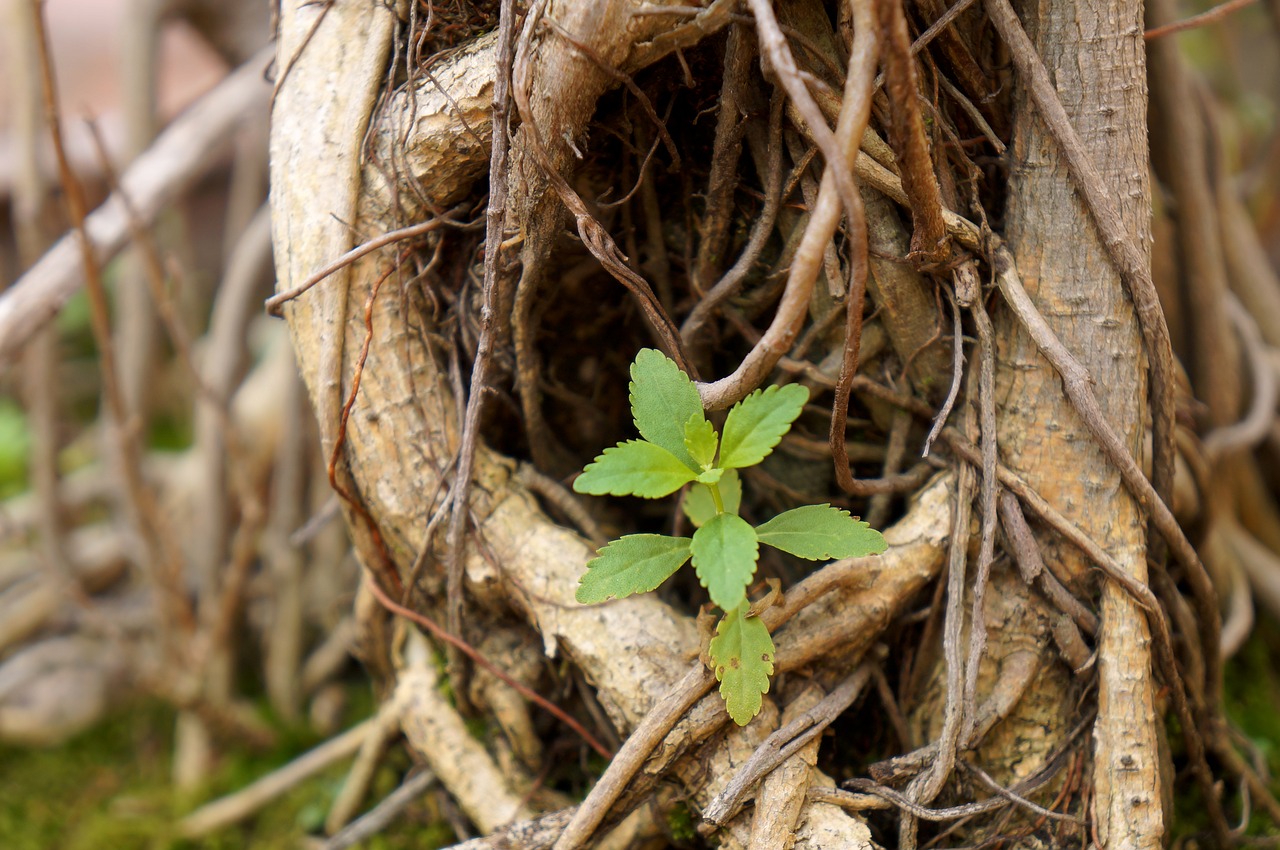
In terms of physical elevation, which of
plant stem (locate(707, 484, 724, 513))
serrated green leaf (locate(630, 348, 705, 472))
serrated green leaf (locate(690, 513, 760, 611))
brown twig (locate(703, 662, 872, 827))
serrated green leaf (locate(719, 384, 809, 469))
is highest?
serrated green leaf (locate(630, 348, 705, 472))

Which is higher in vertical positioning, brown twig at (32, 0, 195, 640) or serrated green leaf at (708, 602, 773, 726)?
brown twig at (32, 0, 195, 640)

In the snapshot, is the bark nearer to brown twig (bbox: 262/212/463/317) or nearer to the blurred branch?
brown twig (bbox: 262/212/463/317)

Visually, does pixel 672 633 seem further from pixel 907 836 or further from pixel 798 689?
pixel 907 836

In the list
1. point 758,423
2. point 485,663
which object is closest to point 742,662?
point 758,423

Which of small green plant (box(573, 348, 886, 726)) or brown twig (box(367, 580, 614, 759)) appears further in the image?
brown twig (box(367, 580, 614, 759))

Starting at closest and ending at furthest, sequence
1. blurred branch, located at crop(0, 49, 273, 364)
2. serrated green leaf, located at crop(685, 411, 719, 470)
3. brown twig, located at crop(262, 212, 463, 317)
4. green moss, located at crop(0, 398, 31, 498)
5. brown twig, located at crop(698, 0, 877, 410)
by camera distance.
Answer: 1. brown twig, located at crop(698, 0, 877, 410)
2. serrated green leaf, located at crop(685, 411, 719, 470)
3. brown twig, located at crop(262, 212, 463, 317)
4. blurred branch, located at crop(0, 49, 273, 364)
5. green moss, located at crop(0, 398, 31, 498)

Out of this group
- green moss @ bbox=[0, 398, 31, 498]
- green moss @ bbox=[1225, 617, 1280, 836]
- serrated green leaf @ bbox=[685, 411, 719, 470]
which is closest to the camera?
serrated green leaf @ bbox=[685, 411, 719, 470]

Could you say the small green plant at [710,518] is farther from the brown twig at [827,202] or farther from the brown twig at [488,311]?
the brown twig at [488,311]

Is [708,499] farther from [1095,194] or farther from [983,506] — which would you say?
[1095,194]

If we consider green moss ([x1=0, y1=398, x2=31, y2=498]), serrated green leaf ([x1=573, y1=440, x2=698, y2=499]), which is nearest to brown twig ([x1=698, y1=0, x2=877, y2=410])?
serrated green leaf ([x1=573, y1=440, x2=698, y2=499])
